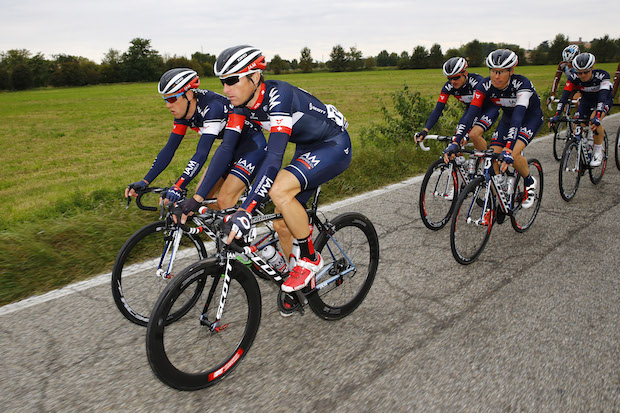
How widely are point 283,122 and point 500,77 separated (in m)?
3.59

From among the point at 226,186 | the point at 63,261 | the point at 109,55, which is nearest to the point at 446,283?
the point at 226,186

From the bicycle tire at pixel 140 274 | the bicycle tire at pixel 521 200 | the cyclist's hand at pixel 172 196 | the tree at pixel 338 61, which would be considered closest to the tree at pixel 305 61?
the tree at pixel 338 61

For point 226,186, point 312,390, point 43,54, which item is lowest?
point 312,390

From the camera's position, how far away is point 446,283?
409 centimetres

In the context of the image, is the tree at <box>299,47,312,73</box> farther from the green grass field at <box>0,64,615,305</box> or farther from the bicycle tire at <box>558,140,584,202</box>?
the bicycle tire at <box>558,140,584,202</box>

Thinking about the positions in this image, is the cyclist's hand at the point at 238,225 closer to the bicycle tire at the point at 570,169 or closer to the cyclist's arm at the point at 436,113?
the cyclist's arm at the point at 436,113

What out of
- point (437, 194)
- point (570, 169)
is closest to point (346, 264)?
point (437, 194)

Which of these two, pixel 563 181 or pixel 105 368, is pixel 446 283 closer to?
pixel 105 368

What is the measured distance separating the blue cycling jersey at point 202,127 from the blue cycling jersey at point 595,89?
21.6 feet

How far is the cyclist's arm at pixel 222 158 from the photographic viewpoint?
3.14m

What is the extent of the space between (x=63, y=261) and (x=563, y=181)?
6802 millimetres

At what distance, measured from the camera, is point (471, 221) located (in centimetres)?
446

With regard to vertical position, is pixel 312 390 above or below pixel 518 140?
below

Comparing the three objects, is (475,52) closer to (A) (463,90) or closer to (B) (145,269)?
(A) (463,90)
